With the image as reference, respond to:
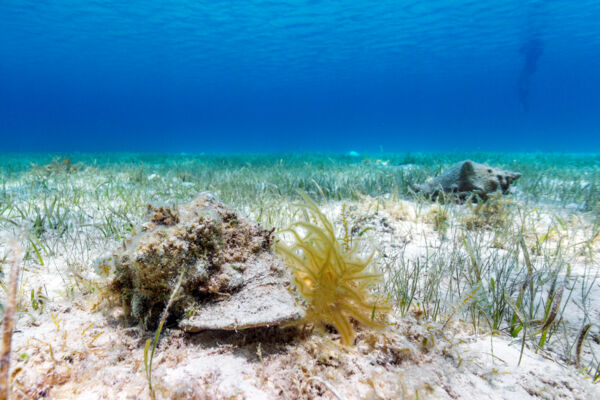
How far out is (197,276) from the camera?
1662mm

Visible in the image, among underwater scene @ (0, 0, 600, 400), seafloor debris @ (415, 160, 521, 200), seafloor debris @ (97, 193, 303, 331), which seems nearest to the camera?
underwater scene @ (0, 0, 600, 400)

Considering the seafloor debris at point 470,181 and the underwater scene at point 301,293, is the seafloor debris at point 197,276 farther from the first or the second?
the seafloor debris at point 470,181

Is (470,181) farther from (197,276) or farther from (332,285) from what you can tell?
(197,276)

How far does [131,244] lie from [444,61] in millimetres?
66626

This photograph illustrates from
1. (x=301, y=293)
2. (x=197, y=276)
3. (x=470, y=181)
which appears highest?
(x=470, y=181)

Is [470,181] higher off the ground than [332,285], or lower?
higher

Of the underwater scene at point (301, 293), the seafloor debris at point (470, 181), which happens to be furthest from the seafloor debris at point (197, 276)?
the seafloor debris at point (470, 181)

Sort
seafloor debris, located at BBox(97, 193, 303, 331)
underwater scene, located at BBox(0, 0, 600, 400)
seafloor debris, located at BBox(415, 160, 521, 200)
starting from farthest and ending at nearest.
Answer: seafloor debris, located at BBox(415, 160, 521, 200) < seafloor debris, located at BBox(97, 193, 303, 331) < underwater scene, located at BBox(0, 0, 600, 400)

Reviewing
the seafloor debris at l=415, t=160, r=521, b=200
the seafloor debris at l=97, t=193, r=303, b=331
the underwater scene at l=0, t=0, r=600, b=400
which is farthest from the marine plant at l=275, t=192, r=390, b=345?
the seafloor debris at l=415, t=160, r=521, b=200

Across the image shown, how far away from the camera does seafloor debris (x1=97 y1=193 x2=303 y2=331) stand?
157 cm

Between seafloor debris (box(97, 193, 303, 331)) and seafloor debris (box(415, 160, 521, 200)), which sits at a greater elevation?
seafloor debris (box(415, 160, 521, 200))

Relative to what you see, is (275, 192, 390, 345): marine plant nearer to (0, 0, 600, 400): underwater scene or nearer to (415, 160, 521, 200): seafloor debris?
(0, 0, 600, 400): underwater scene

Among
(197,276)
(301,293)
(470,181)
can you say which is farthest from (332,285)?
(470,181)

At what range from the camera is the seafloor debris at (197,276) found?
1573 millimetres
